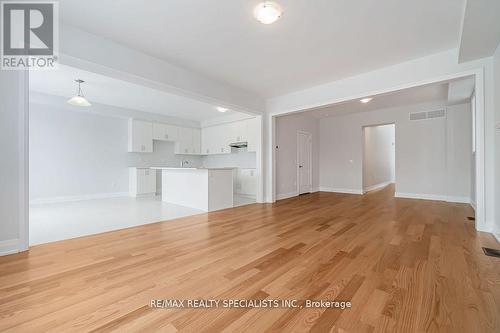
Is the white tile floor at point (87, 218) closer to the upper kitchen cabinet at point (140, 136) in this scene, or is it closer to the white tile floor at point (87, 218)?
the white tile floor at point (87, 218)

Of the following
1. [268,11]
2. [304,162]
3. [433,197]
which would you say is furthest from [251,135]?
[433,197]

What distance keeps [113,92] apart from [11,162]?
10.2ft

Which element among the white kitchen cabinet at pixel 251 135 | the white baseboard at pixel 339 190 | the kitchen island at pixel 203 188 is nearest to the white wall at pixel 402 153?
the white baseboard at pixel 339 190

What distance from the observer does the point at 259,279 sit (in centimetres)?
173

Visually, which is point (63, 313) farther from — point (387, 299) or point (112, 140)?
point (112, 140)

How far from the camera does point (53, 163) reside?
16.9 ft

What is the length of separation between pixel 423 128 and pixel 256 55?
545 centimetres

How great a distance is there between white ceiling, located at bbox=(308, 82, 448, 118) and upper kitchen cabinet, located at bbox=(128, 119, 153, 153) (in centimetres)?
544

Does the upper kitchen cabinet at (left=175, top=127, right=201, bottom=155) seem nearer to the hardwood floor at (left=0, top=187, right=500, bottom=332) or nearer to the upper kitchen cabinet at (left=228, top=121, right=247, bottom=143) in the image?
the upper kitchen cabinet at (left=228, top=121, right=247, bottom=143)

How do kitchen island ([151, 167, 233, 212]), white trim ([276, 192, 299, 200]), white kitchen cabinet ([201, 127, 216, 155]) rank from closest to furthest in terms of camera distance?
kitchen island ([151, 167, 233, 212])
white trim ([276, 192, 299, 200])
white kitchen cabinet ([201, 127, 216, 155])

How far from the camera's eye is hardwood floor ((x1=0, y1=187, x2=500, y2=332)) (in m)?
1.26

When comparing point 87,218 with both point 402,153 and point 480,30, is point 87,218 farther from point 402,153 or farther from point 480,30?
point 402,153

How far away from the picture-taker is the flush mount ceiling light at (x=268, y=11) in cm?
220

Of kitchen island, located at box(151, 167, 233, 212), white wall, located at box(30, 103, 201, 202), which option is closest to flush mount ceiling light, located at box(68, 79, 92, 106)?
white wall, located at box(30, 103, 201, 202)
